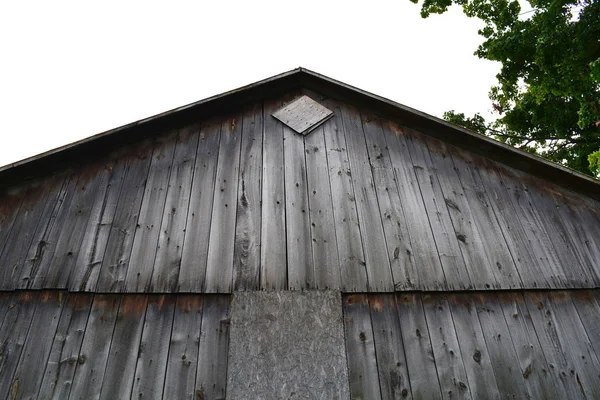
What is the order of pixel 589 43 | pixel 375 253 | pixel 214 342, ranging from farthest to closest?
pixel 589 43
pixel 375 253
pixel 214 342

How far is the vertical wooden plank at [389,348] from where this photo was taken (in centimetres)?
287

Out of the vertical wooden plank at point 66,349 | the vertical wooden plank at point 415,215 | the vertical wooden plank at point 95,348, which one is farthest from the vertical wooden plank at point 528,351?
the vertical wooden plank at point 66,349

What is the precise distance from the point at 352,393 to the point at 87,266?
261 cm

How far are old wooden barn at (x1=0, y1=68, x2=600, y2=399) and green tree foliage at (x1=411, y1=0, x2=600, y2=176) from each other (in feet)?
16.8

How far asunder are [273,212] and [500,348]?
244 centimetres

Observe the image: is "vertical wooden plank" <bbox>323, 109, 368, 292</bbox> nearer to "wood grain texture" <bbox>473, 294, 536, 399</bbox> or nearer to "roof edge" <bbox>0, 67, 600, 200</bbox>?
"roof edge" <bbox>0, 67, 600, 200</bbox>

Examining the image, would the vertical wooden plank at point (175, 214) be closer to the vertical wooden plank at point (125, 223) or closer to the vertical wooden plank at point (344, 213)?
the vertical wooden plank at point (125, 223)

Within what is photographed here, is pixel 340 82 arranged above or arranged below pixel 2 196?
above

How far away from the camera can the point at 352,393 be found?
2.83m

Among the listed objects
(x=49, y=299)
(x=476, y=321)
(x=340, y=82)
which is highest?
(x=340, y=82)

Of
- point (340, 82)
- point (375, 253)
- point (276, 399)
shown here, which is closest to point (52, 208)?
point (276, 399)

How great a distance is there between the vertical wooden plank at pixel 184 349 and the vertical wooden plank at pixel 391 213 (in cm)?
182

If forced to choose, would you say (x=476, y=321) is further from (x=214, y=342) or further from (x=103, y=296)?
(x=103, y=296)

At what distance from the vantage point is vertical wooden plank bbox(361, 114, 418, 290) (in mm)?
3387
